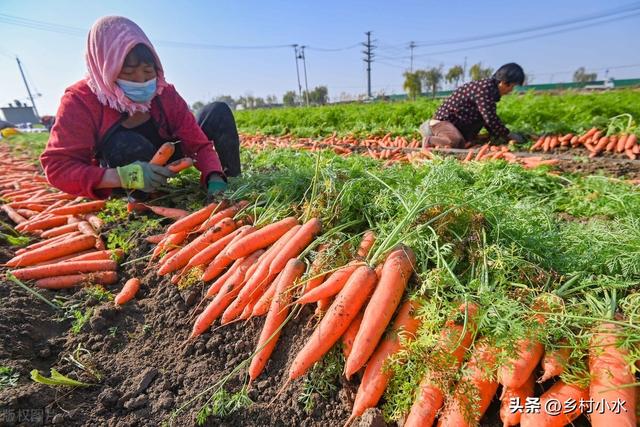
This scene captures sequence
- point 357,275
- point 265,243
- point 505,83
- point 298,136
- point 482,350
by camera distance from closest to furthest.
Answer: point 482,350, point 357,275, point 265,243, point 505,83, point 298,136

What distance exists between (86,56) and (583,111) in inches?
299

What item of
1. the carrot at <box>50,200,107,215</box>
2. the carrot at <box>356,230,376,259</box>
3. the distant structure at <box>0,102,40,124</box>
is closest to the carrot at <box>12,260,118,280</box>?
the carrot at <box>50,200,107,215</box>

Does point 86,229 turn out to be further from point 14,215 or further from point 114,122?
point 14,215

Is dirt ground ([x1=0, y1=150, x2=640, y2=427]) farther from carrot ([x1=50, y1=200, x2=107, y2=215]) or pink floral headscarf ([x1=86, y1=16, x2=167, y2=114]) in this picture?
pink floral headscarf ([x1=86, y1=16, x2=167, y2=114])

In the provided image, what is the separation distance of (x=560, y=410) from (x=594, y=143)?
573cm

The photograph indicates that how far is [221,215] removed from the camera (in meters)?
2.36

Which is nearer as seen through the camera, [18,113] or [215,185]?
[215,185]

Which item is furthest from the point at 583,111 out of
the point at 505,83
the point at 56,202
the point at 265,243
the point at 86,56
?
the point at 56,202

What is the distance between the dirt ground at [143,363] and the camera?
133 cm

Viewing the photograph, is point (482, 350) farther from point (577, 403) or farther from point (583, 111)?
point (583, 111)

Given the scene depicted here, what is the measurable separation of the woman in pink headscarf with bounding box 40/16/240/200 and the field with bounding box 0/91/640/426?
1.82 ft

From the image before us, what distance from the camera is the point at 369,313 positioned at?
Answer: 1.39 metres

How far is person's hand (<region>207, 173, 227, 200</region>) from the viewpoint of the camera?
269 centimetres

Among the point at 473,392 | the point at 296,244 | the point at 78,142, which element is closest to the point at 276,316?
the point at 296,244
